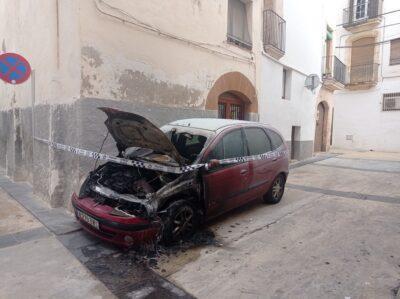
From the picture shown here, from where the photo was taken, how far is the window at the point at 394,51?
17703mm

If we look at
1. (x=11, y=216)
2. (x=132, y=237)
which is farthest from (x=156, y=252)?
(x=11, y=216)

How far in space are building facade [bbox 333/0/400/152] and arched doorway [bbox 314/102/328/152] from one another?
441 centimetres

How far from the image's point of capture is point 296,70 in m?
12.1

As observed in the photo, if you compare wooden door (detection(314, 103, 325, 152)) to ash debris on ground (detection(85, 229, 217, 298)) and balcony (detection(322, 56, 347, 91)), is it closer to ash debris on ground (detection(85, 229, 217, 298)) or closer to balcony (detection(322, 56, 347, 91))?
balcony (detection(322, 56, 347, 91))

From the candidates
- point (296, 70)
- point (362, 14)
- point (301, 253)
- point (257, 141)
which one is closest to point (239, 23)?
point (296, 70)

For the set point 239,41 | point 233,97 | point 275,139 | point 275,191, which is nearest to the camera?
point 275,139

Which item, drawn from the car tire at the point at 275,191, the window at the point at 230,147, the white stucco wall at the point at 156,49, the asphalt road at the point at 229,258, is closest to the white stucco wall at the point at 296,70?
the white stucco wall at the point at 156,49

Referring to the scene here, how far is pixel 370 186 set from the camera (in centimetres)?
803

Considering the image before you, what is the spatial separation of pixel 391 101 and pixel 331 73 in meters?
5.70

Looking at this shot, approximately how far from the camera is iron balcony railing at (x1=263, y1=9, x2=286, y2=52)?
33.0 feet

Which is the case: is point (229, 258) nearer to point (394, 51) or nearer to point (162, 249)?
point (162, 249)

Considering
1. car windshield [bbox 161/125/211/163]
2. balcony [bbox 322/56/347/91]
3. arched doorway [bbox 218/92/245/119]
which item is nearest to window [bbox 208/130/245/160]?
car windshield [bbox 161/125/211/163]

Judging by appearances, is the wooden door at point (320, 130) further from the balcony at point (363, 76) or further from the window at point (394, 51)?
the window at point (394, 51)

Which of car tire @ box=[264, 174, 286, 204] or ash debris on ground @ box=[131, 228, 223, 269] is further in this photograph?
car tire @ box=[264, 174, 286, 204]
